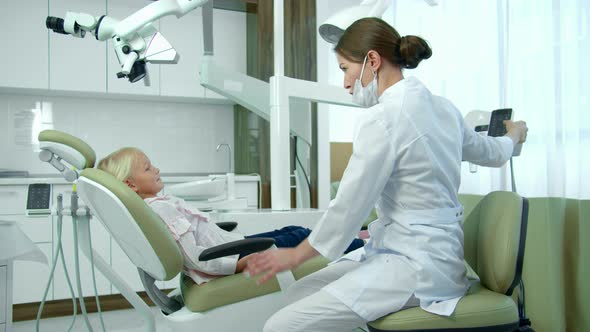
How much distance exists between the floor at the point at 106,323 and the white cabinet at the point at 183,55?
1777mm

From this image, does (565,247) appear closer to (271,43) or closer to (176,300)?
(176,300)

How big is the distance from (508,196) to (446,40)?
1.63m

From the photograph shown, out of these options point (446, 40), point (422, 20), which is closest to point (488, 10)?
point (446, 40)

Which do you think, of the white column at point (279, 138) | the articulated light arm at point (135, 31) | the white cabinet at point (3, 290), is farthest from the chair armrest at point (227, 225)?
the white cabinet at point (3, 290)

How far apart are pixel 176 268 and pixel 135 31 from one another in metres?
0.85

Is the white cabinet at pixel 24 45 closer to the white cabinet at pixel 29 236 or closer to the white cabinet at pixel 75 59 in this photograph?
the white cabinet at pixel 75 59

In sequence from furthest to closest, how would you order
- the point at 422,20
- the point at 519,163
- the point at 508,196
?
the point at 422,20, the point at 519,163, the point at 508,196

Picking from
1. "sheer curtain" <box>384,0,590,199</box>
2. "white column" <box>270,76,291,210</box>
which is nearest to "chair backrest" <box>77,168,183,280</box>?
"white column" <box>270,76,291,210</box>

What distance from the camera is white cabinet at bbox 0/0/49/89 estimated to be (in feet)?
11.1

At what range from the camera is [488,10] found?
2299 millimetres

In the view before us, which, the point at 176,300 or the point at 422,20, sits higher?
the point at 422,20

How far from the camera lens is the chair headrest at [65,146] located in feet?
5.05

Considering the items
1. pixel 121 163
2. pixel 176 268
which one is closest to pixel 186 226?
pixel 176 268

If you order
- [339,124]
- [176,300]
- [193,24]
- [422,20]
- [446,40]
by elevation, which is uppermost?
[193,24]
